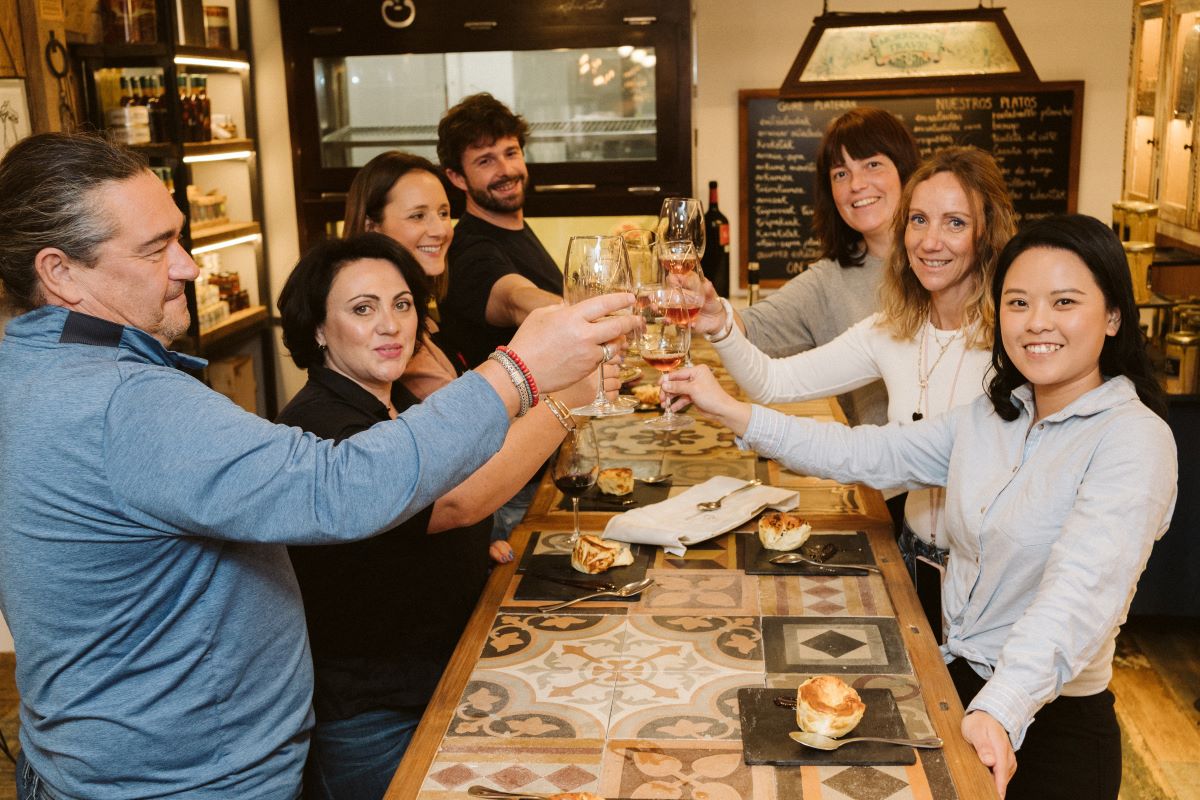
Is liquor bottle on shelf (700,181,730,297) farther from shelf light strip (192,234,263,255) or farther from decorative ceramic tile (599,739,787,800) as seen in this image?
decorative ceramic tile (599,739,787,800)

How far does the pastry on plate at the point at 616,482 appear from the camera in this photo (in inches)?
97.2

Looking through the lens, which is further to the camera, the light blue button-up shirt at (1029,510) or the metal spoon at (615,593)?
the metal spoon at (615,593)

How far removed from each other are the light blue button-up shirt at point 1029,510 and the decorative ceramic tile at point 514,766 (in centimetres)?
54

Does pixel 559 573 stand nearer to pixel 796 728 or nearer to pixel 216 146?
pixel 796 728

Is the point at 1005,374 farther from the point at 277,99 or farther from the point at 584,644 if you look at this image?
the point at 277,99

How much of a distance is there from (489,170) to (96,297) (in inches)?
81.9

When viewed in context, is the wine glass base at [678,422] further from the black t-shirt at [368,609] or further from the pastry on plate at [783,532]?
the black t-shirt at [368,609]

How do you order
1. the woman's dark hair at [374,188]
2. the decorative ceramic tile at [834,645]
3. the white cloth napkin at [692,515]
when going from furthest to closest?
the woman's dark hair at [374,188]
the white cloth napkin at [692,515]
the decorative ceramic tile at [834,645]

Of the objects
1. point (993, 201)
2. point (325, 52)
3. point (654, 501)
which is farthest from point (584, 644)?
point (325, 52)

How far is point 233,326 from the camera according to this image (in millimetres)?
5465

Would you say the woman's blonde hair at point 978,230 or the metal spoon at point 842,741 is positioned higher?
the woman's blonde hair at point 978,230

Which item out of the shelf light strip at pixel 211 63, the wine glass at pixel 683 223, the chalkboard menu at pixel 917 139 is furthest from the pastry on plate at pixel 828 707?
the chalkboard menu at pixel 917 139

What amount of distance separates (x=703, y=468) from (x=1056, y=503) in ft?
3.20

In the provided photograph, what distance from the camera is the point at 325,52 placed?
5.38 meters
